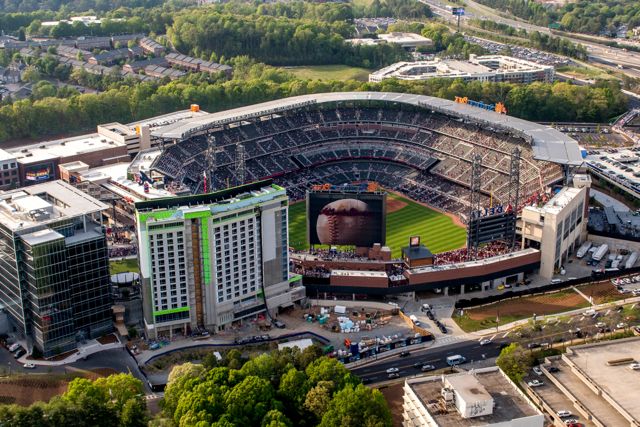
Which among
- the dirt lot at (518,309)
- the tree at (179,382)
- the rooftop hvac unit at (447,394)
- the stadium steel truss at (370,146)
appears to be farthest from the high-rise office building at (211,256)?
the rooftop hvac unit at (447,394)

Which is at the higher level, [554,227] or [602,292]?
[554,227]

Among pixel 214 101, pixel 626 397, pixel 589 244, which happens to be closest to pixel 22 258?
pixel 626 397

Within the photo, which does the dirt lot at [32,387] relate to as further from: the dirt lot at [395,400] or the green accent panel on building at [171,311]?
the dirt lot at [395,400]

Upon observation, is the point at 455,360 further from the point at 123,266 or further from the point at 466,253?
the point at 123,266

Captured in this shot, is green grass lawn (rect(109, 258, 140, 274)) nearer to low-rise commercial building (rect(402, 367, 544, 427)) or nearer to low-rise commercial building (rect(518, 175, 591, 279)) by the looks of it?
low-rise commercial building (rect(402, 367, 544, 427))

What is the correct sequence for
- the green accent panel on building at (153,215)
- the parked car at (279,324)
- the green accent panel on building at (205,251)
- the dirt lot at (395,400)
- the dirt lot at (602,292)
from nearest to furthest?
the dirt lot at (395,400) → the green accent panel on building at (153,215) → the green accent panel on building at (205,251) → the parked car at (279,324) → the dirt lot at (602,292)

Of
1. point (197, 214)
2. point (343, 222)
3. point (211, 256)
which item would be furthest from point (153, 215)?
point (343, 222)
